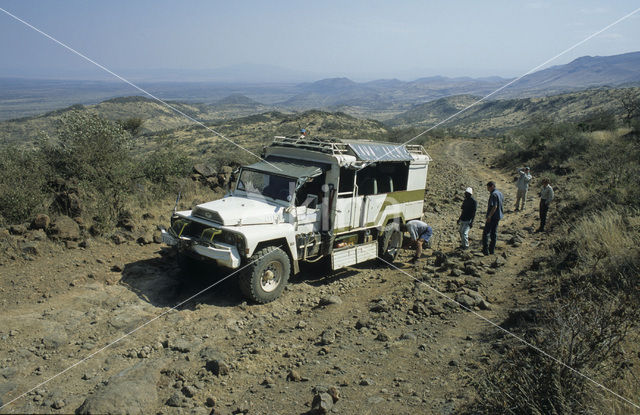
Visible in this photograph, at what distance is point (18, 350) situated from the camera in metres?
4.77

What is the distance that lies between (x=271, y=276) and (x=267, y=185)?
1825 millimetres

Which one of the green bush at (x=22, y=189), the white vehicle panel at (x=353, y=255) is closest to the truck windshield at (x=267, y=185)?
the white vehicle panel at (x=353, y=255)

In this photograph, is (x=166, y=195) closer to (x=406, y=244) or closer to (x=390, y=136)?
(x=406, y=244)

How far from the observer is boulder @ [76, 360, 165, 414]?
3.61 metres

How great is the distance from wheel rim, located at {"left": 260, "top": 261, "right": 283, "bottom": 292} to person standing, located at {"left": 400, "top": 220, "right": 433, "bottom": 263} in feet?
11.9

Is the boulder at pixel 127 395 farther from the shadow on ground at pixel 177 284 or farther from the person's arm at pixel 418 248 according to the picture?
the person's arm at pixel 418 248

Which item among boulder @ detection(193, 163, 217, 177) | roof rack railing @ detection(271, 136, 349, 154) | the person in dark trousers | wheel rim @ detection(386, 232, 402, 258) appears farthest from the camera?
boulder @ detection(193, 163, 217, 177)

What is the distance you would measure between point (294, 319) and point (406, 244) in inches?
Result: 189

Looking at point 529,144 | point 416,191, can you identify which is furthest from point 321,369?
point 529,144

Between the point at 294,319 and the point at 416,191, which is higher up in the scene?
the point at 416,191

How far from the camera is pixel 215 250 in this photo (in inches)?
245

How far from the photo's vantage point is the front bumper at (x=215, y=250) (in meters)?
6.14

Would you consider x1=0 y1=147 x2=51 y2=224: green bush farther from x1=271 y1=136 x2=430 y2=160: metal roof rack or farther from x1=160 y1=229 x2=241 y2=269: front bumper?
x1=271 y1=136 x2=430 y2=160: metal roof rack

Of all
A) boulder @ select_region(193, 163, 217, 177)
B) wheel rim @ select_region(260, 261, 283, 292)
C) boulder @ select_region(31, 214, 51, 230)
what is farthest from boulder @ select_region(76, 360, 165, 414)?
boulder @ select_region(193, 163, 217, 177)
